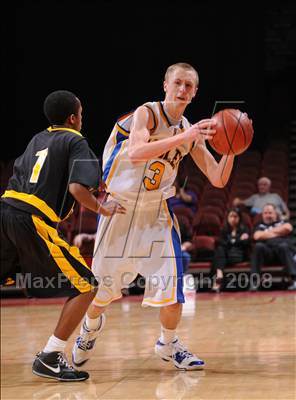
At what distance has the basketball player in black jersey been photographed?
4.11 meters

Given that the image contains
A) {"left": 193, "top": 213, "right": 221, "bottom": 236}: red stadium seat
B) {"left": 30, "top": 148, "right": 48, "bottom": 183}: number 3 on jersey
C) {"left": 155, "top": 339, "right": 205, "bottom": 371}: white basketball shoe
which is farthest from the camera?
{"left": 193, "top": 213, "right": 221, "bottom": 236}: red stadium seat

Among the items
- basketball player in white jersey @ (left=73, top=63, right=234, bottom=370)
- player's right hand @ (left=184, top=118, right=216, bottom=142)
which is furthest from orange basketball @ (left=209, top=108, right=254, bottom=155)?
basketball player in white jersey @ (left=73, top=63, right=234, bottom=370)

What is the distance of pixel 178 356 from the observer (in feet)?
15.8

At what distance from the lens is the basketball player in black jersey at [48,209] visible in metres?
4.11

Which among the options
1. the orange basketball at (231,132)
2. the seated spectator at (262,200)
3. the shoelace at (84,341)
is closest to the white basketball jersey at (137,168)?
the orange basketball at (231,132)

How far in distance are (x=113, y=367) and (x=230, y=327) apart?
1.87m

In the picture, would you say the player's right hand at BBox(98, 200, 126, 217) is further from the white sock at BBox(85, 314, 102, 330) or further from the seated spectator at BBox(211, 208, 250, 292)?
the seated spectator at BBox(211, 208, 250, 292)

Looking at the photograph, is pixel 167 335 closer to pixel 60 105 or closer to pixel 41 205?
pixel 41 205

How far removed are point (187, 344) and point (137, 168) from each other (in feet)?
5.93

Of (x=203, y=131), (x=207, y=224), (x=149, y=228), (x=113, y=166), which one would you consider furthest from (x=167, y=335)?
(x=207, y=224)

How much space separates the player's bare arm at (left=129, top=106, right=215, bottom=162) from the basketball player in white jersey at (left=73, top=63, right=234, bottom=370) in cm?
7

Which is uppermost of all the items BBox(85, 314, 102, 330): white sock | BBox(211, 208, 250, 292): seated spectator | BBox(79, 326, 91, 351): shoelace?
BBox(211, 208, 250, 292): seated spectator

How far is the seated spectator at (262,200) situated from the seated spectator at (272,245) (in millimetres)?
218

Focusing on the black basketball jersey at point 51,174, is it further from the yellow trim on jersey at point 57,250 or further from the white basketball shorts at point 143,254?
the white basketball shorts at point 143,254
